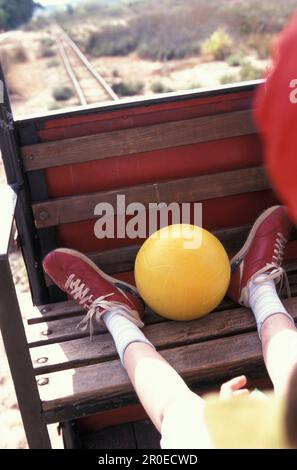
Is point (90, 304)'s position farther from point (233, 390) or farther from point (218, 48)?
point (218, 48)

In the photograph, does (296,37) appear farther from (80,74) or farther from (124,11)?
(124,11)

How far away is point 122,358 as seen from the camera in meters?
2.05

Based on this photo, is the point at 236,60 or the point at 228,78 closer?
the point at 228,78

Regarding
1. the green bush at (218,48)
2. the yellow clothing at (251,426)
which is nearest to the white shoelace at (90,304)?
the yellow clothing at (251,426)

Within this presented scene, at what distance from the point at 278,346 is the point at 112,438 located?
1184 millimetres

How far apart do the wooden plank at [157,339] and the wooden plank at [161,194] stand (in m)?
0.57

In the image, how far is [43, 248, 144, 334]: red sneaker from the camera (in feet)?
7.50

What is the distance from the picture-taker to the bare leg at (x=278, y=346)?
1801mm

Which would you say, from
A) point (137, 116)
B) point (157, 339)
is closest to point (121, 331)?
point (157, 339)

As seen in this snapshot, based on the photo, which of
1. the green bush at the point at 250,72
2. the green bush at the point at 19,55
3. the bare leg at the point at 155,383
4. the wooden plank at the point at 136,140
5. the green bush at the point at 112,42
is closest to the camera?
the bare leg at the point at 155,383

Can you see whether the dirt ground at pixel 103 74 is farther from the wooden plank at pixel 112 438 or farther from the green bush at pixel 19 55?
the wooden plank at pixel 112 438

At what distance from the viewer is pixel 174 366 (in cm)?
209

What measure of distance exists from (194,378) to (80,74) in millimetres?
19580

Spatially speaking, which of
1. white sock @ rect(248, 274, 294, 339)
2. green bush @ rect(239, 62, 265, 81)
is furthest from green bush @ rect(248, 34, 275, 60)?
white sock @ rect(248, 274, 294, 339)
